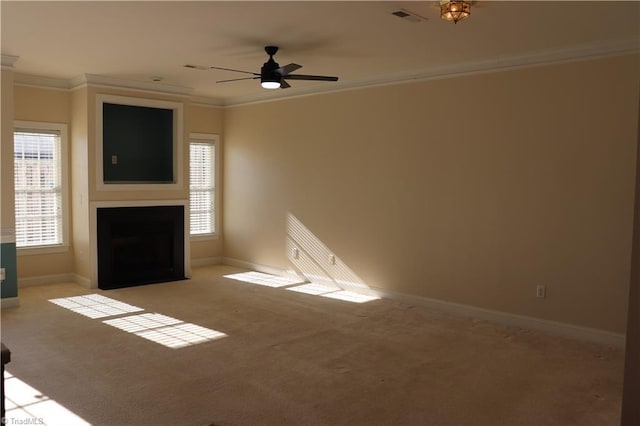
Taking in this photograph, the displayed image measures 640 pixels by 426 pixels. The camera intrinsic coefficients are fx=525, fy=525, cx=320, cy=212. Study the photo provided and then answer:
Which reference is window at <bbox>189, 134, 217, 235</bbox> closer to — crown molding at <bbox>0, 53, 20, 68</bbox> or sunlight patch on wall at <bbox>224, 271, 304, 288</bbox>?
sunlight patch on wall at <bbox>224, 271, 304, 288</bbox>

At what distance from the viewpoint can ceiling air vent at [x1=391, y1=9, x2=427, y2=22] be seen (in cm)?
391

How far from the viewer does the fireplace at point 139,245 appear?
271 inches

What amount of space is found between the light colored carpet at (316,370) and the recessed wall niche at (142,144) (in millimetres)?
2223

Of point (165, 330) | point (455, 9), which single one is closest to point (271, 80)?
point (455, 9)

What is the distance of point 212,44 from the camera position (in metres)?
4.91

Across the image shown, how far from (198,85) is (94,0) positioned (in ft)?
11.6

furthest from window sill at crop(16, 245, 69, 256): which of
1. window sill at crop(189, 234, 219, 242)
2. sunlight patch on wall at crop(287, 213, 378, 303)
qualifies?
sunlight patch on wall at crop(287, 213, 378, 303)

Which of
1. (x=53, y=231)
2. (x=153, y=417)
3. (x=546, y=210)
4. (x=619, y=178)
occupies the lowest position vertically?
(x=153, y=417)

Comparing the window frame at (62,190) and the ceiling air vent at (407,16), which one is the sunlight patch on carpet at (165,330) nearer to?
the window frame at (62,190)

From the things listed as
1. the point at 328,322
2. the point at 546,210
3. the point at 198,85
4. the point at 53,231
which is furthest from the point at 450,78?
the point at 53,231

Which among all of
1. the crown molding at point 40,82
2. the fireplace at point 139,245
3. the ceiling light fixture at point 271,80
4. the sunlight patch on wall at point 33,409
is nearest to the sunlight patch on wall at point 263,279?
the fireplace at point 139,245

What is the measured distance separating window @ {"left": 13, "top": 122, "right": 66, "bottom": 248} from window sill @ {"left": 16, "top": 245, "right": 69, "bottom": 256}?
43 mm

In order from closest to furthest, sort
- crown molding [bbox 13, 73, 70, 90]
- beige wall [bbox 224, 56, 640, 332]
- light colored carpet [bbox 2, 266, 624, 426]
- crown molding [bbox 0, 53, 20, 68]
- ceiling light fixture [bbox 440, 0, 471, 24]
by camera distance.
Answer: light colored carpet [bbox 2, 266, 624, 426], ceiling light fixture [bbox 440, 0, 471, 24], beige wall [bbox 224, 56, 640, 332], crown molding [bbox 0, 53, 20, 68], crown molding [bbox 13, 73, 70, 90]

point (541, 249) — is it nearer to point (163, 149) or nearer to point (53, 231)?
point (163, 149)
